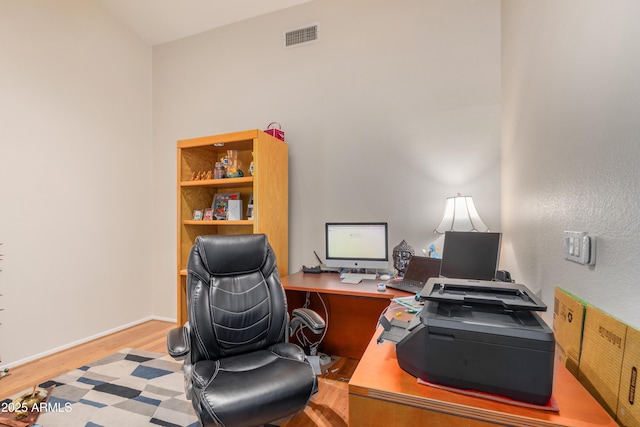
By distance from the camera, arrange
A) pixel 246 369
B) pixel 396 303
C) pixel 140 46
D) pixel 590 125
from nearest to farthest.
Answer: pixel 590 125, pixel 246 369, pixel 396 303, pixel 140 46

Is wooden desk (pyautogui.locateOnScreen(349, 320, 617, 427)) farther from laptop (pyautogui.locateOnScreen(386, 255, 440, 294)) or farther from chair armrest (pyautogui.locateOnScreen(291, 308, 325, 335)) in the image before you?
laptop (pyautogui.locateOnScreen(386, 255, 440, 294))

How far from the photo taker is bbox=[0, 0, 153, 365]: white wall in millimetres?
2420

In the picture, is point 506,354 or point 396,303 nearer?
point 506,354

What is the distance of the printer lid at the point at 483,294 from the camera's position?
0.90 metres

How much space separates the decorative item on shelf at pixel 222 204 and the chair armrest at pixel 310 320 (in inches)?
54.5

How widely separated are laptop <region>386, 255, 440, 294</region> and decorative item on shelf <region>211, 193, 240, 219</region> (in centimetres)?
161

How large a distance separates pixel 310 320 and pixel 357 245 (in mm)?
991

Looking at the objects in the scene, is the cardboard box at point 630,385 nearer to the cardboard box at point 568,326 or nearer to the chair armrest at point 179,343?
the cardboard box at point 568,326

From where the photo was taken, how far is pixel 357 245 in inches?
100

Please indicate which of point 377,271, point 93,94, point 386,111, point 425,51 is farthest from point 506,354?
point 93,94

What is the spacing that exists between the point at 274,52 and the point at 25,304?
3143mm

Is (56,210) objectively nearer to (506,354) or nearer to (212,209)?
(212,209)

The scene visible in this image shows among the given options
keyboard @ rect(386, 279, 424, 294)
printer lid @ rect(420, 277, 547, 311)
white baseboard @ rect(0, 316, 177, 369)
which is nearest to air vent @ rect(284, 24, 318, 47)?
keyboard @ rect(386, 279, 424, 294)

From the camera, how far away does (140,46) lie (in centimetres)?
348
